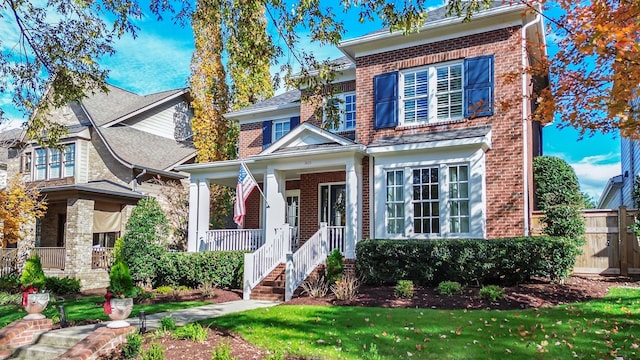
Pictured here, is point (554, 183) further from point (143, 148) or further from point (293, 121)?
point (143, 148)

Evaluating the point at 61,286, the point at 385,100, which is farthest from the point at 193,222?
the point at 385,100

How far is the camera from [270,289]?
1280cm

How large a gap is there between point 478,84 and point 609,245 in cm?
530

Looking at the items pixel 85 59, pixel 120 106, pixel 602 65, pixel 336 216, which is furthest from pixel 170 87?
pixel 602 65

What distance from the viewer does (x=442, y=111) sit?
1397 cm

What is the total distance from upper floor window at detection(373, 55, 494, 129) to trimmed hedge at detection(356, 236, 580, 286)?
3570 millimetres

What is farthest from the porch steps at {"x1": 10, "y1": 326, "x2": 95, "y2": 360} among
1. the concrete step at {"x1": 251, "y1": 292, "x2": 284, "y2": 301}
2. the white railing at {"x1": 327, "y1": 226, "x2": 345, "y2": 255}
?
the white railing at {"x1": 327, "y1": 226, "x2": 345, "y2": 255}

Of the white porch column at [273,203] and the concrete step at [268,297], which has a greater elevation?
the white porch column at [273,203]

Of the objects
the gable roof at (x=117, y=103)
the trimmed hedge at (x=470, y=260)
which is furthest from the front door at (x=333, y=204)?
the gable roof at (x=117, y=103)

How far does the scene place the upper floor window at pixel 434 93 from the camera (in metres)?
13.3

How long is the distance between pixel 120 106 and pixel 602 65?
22.1m

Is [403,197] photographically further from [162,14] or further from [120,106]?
[120,106]

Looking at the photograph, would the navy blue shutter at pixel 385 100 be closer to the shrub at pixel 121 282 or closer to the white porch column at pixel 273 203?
the white porch column at pixel 273 203

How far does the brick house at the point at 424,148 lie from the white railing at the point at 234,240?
0.16 ft
